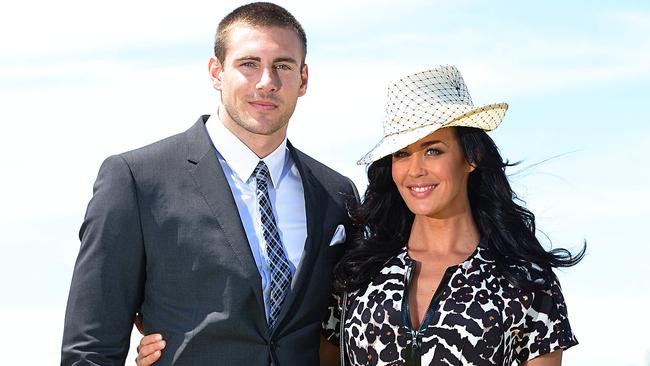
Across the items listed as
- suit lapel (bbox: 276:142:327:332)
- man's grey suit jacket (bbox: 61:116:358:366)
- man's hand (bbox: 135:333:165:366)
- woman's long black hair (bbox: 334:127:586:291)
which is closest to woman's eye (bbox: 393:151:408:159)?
woman's long black hair (bbox: 334:127:586:291)

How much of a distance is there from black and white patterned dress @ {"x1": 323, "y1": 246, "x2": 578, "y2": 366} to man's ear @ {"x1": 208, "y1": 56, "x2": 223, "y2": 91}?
115cm

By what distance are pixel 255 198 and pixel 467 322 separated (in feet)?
3.40

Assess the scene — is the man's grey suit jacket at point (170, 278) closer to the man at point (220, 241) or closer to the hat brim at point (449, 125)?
the man at point (220, 241)

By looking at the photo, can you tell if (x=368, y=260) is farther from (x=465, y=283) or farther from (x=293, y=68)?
(x=293, y=68)

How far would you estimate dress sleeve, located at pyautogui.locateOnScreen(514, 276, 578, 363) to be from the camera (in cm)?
463

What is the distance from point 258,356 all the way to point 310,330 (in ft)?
0.97

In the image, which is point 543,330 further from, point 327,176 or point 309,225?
point 327,176

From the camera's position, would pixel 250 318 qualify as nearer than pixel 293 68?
Yes

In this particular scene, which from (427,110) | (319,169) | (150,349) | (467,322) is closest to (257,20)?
(319,169)

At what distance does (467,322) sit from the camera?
4.59m

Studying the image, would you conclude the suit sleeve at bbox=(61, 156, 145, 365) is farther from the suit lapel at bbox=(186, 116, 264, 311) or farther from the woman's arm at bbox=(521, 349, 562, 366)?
the woman's arm at bbox=(521, 349, 562, 366)

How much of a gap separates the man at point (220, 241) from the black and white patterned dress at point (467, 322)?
254 millimetres

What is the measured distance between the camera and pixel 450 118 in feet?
15.6

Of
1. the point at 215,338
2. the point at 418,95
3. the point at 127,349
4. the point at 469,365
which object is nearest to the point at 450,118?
the point at 418,95
